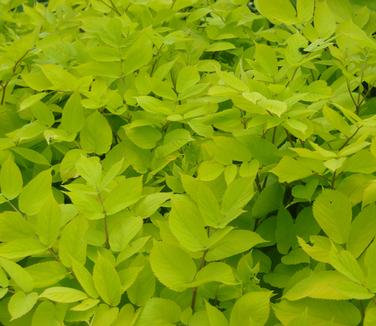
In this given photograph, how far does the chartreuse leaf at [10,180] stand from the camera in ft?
4.03

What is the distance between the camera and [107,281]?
3.35 ft

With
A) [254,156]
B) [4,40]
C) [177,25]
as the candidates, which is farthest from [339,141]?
[4,40]

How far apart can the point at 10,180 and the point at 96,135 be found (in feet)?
0.87

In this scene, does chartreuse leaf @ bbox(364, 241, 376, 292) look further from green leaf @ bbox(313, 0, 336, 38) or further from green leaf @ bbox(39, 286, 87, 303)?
green leaf @ bbox(313, 0, 336, 38)

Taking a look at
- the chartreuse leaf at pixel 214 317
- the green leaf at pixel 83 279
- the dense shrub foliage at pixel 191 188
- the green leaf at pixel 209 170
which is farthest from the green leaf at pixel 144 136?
the chartreuse leaf at pixel 214 317

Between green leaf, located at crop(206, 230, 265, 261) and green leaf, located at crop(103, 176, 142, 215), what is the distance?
18 centimetres

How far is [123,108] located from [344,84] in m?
0.55

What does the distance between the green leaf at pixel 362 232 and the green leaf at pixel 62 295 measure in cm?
47

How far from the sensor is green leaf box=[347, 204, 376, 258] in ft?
3.34

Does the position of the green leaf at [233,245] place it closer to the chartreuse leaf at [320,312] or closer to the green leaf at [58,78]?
the chartreuse leaf at [320,312]

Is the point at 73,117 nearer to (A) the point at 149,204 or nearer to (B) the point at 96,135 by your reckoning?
(B) the point at 96,135

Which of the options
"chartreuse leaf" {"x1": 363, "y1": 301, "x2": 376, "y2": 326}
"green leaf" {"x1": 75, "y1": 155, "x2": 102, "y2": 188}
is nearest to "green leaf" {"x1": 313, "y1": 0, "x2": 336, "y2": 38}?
"green leaf" {"x1": 75, "y1": 155, "x2": 102, "y2": 188}

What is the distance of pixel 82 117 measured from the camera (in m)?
1.43

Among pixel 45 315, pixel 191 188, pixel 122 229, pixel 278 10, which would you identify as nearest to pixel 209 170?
pixel 191 188
